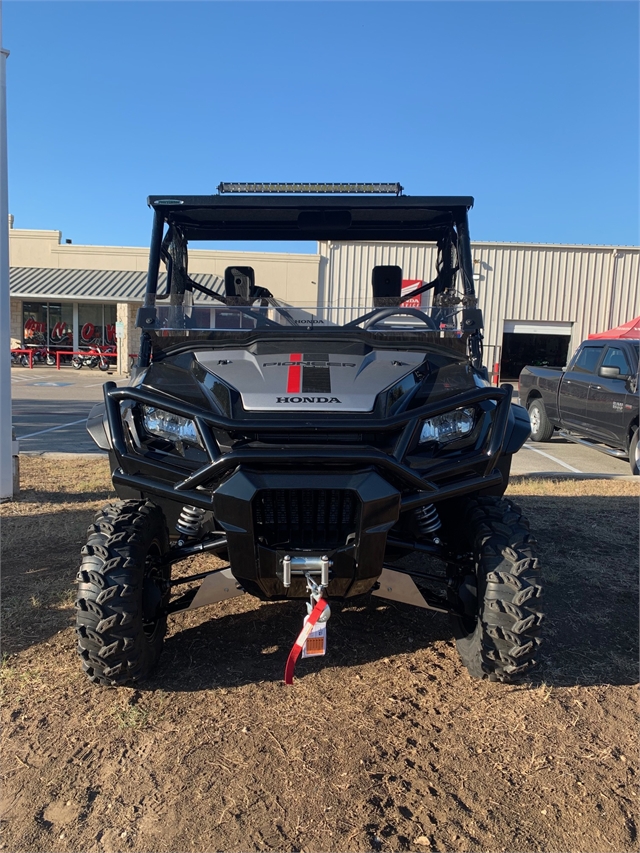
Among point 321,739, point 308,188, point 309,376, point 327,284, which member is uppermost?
point 327,284

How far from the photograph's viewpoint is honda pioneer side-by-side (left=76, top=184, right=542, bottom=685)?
2.36 m

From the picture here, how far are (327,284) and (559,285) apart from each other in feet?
30.5

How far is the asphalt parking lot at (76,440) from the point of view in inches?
323

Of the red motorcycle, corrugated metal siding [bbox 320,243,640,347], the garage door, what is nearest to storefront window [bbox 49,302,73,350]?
the red motorcycle

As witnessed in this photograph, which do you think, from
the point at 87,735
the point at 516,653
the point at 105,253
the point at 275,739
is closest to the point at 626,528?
the point at 516,653

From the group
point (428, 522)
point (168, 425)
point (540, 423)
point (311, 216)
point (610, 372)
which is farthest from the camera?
point (540, 423)

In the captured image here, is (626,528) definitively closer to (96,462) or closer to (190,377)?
(190,377)

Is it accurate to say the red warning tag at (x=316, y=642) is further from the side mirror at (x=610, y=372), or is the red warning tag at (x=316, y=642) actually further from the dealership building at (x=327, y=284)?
the dealership building at (x=327, y=284)

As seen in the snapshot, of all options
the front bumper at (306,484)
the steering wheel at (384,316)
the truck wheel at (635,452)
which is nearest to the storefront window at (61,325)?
the truck wheel at (635,452)

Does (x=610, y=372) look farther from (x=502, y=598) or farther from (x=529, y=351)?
(x=529, y=351)

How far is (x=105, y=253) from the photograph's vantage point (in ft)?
90.7

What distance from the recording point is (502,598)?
8.27 ft

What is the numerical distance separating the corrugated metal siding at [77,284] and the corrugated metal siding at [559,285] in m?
13.3

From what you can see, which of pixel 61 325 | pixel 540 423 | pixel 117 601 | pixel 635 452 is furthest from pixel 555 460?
pixel 61 325
